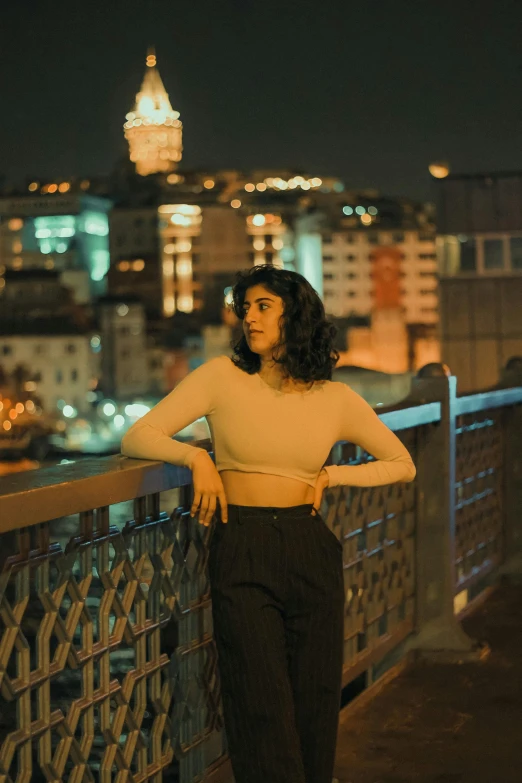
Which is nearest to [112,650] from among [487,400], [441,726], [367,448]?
[367,448]

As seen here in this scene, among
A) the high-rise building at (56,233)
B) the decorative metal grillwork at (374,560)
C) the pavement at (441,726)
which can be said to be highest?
the high-rise building at (56,233)

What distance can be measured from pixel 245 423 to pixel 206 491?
0.19 metres

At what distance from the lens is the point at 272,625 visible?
9.56 ft

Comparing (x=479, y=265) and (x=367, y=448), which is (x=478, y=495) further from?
(x=479, y=265)

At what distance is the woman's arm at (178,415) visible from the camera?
301cm

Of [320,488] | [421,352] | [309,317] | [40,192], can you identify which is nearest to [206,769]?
[320,488]

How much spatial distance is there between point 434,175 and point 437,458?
19634 mm

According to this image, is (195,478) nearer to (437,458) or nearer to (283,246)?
(437,458)

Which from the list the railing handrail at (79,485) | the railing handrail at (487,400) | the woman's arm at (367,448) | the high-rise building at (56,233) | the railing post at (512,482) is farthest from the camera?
the high-rise building at (56,233)

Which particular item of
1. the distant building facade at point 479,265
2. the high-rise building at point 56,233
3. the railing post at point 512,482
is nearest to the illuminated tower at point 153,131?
the high-rise building at point 56,233

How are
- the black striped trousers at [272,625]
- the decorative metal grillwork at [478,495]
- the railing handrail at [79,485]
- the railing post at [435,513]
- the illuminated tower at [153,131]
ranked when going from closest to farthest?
the railing handrail at [79,485], the black striped trousers at [272,625], the railing post at [435,513], the decorative metal grillwork at [478,495], the illuminated tower at [153,131]

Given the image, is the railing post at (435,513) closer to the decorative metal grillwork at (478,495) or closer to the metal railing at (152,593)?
the metal railing at (152,593)

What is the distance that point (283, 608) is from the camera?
2955mm

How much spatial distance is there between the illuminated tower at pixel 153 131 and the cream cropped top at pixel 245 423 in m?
144
